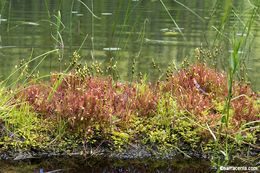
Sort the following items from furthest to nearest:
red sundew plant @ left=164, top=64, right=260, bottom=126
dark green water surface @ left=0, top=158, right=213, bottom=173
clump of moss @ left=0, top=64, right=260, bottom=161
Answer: red sundew plant @ left=164, top=64, right=260, bottom=126 < clump of moss @ left=0, top=64, right=260, bottom=161 < dark green water surface @ left=0, top=158, right=213, bottom=173

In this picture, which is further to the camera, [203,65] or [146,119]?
[203,65]

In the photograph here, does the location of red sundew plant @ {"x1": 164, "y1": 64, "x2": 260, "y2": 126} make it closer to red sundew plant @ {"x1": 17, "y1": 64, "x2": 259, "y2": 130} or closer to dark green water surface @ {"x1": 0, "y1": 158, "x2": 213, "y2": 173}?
→ red sundew plant @ {"x1": 17, "y1": 64, "x2": 259, "y2": 130}

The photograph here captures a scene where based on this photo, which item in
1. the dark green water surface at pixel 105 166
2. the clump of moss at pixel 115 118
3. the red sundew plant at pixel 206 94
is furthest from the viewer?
the red sundew plant at pixel 206 94

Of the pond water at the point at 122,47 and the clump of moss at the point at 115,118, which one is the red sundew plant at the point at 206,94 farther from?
the pond water at the point at 122,47

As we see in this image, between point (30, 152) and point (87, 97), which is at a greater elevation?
point (87, 97)

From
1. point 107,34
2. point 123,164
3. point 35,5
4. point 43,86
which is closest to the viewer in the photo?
point 123,164

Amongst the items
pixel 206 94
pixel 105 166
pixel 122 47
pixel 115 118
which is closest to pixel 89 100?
pixel 115 118

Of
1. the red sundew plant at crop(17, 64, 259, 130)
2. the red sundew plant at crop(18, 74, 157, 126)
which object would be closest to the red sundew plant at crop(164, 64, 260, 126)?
the red sundew plant at crop(17, 64, 259, 130)

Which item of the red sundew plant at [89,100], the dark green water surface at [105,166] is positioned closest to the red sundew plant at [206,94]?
the red sundew plant at [89,100]

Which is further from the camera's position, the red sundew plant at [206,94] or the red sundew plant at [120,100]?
the red sundew plant at [206,94]

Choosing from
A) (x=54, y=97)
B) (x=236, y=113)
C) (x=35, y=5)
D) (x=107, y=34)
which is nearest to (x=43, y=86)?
(x=54, y=97)

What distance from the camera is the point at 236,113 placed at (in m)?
4.45

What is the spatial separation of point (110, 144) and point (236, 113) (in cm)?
123

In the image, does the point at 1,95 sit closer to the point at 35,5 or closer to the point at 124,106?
the point at 124,106
